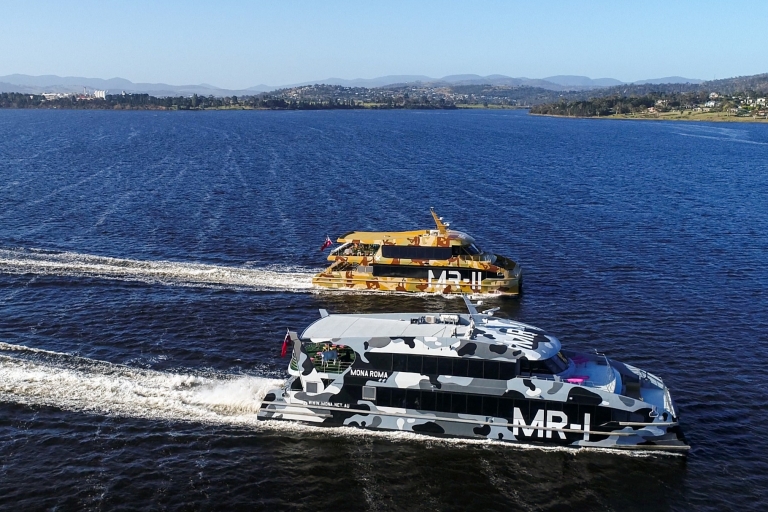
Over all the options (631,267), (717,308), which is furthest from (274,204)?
(717,308)

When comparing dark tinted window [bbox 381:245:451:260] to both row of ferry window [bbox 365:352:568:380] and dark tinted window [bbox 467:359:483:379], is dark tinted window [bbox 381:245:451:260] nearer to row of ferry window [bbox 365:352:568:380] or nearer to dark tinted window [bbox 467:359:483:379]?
row of ferry window [bbox 365:352:568:380]

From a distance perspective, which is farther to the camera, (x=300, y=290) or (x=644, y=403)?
(x=300, y=290)

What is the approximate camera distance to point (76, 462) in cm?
3145

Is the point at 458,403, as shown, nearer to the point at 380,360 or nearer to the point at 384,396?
the point at 384,396

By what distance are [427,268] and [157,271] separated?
23.7 meters

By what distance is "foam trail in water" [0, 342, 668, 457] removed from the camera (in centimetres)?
3447

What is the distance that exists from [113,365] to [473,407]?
21.9 meters

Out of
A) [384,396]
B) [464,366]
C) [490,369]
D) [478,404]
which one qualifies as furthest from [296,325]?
[490,369]

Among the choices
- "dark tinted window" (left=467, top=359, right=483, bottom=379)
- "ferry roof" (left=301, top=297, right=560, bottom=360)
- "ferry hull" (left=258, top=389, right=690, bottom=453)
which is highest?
"ferry roof" (left=301, top=297, right=560, bottom=360)

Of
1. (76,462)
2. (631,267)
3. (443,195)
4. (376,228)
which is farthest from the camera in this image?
(443,195)

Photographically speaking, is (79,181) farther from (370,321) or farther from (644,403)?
(644,403)

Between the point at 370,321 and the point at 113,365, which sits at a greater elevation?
the point at 370,321

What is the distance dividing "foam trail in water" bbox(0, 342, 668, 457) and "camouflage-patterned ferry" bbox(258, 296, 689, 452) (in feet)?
1.97

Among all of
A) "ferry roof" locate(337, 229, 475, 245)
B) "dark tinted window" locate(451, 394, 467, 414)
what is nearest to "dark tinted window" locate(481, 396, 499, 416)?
"dark tinted window" locate(451, 394, 467, 414)
